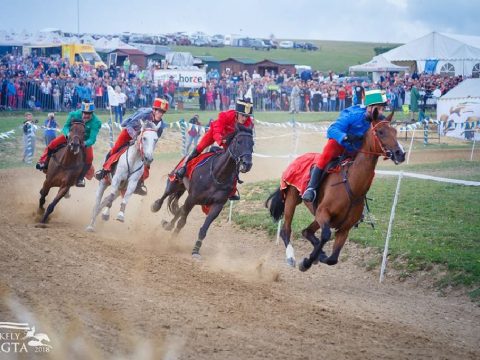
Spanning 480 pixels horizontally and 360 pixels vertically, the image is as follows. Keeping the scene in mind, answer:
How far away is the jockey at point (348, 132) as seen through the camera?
441 inches

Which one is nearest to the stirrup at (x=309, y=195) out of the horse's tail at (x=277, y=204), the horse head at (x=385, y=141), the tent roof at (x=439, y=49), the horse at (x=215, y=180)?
the horse head at (x=385, y=141)

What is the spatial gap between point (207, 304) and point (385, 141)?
134 inches

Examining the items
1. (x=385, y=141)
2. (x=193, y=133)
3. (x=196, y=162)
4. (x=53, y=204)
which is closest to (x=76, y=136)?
(x=53, y=204)

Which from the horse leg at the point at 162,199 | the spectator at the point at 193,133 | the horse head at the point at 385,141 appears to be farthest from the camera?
the spectator at the point at 193,133

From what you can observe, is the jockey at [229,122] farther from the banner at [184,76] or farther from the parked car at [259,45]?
the parked car at [259,45]

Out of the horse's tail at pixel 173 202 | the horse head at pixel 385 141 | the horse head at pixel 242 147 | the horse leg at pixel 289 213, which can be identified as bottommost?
the horse's tail at pixel 173 202

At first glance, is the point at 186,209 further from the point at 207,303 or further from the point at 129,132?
the point at 207,303

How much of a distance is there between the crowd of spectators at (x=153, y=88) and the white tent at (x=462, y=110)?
2.42 m

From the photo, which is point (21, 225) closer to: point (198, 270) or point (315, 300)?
point (198, 270)

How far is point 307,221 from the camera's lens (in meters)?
16.3

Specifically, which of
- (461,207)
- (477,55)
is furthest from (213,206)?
(477,55)

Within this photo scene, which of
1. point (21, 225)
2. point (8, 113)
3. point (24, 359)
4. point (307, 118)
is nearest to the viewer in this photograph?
point (24, 359)

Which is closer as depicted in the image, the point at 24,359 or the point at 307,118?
the point at 24,359

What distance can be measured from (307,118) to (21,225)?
3006 cm
